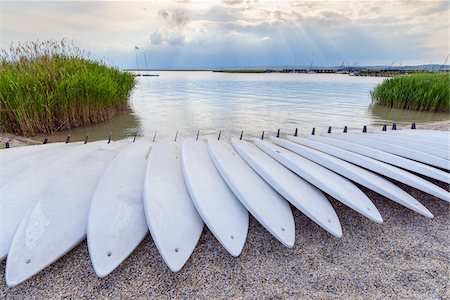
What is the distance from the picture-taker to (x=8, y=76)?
4266mm

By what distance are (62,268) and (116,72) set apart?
25.5 feet

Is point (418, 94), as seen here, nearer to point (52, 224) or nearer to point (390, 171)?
point (390, 171)

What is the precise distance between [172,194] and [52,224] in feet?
2.46

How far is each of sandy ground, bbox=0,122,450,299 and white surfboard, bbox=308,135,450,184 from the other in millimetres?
559

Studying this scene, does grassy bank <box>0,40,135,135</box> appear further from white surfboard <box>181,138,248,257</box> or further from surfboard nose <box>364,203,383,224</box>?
surfboard nose <box>364,203,383,224</box>

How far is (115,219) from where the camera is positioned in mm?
1608

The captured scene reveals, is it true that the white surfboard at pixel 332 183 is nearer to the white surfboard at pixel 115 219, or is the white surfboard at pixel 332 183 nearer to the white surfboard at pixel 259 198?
the white surfboard at pixel 259 198

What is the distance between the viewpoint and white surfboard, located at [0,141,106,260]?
4.95ft

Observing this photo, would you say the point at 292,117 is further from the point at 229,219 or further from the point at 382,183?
the point at 229,219

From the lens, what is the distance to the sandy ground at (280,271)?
4.29ft

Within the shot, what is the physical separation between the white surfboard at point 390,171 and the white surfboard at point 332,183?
314mm

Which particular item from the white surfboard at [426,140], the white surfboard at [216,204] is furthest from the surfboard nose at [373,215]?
the white surfboard at [426,140]

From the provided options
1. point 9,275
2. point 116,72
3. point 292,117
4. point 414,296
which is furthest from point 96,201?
point 116,72

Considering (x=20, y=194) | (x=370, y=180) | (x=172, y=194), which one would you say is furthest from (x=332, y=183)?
(x=20, y=194)
